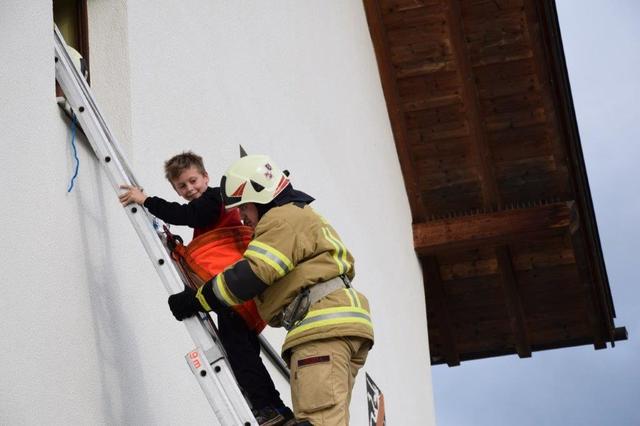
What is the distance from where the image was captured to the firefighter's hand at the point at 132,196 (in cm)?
468

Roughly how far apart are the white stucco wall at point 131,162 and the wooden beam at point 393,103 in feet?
6.48

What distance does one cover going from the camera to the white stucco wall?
4.35 meters

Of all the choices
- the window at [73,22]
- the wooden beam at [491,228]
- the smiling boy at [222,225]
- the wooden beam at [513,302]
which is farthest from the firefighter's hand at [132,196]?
the wooden beam at [513,302]

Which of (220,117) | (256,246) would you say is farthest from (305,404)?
(220,117)

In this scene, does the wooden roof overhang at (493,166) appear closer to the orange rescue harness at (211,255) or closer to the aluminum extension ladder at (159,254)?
the orange rescue harness at (211,255)

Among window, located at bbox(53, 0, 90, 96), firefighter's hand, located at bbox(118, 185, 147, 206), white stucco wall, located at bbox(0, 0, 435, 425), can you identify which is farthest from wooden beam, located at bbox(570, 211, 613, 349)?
firefighter's hand, located at bbox(118, 185, 147, 206)

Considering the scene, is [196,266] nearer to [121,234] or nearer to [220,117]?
[121,234]

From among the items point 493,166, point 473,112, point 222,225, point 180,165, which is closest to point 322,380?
point 222,225

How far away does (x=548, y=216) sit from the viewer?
11.7 metres

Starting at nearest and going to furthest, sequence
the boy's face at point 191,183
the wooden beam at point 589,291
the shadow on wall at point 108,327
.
Result: 1. the shadow on wall at point 108,327
2. the boy's face at point 191,183
3. the wooden beam at point 589,291

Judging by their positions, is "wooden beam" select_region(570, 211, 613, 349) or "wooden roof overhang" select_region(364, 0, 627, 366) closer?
"wooden roof overhang" select_region(364, 0, 627, 366)

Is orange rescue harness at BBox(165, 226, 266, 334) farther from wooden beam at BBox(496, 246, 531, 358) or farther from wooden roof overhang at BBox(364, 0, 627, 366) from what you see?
wooden beam at BBox(496, 246, 531, 358)

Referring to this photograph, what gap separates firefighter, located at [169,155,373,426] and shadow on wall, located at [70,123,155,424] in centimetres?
49

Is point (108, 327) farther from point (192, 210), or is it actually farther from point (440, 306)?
point (440, 306)
